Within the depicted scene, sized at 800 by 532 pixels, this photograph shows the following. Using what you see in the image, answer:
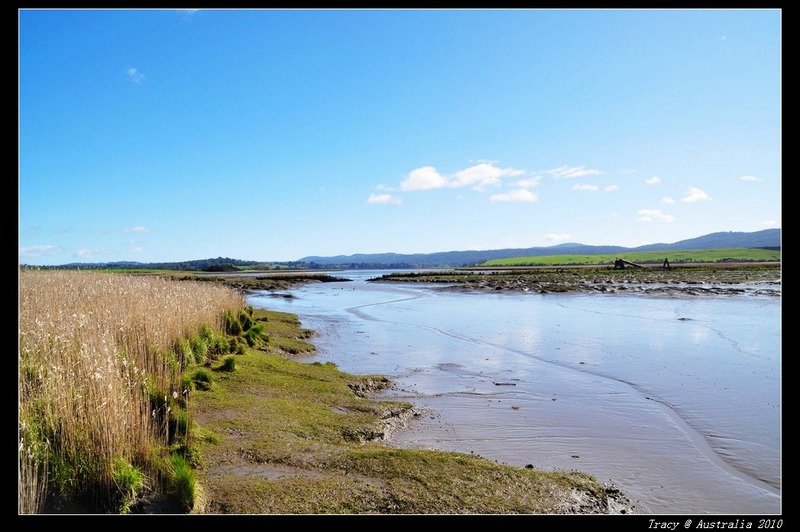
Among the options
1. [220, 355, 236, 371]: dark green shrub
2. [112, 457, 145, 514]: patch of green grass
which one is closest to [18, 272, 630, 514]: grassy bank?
[112, 457, 145, 514]: patch of green grass

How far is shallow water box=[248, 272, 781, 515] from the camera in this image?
7.76 metres

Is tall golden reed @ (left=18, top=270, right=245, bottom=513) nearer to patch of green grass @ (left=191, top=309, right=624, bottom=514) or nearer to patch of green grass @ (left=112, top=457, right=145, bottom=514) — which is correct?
patch of green grass @ (left=112, top=457, right=145, bottom=514)

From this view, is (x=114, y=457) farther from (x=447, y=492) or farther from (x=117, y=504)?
(x=447, y=492)

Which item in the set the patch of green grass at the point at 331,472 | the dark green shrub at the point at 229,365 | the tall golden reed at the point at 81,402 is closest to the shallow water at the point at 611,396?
the patch of green grass at the point at 331,472

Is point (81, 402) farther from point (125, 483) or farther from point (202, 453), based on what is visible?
point (202, 453)

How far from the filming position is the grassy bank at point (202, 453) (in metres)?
5.53

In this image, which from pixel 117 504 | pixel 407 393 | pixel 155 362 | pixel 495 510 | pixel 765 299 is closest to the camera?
pixel 117 504

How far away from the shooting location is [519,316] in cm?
3148

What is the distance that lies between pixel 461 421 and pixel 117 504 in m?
6.76

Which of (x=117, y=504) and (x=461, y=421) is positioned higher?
(x=117, y=504)

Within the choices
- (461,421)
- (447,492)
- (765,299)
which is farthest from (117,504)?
(765,299)

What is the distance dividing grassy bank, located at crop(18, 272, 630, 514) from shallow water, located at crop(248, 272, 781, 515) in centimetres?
123

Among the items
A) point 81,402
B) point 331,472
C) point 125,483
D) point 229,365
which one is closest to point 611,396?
point 331,472

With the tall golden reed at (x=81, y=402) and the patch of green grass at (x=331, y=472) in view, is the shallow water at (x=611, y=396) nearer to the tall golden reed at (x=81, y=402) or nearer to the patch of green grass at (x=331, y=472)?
the patch of green grass at (x=331, y=472)
